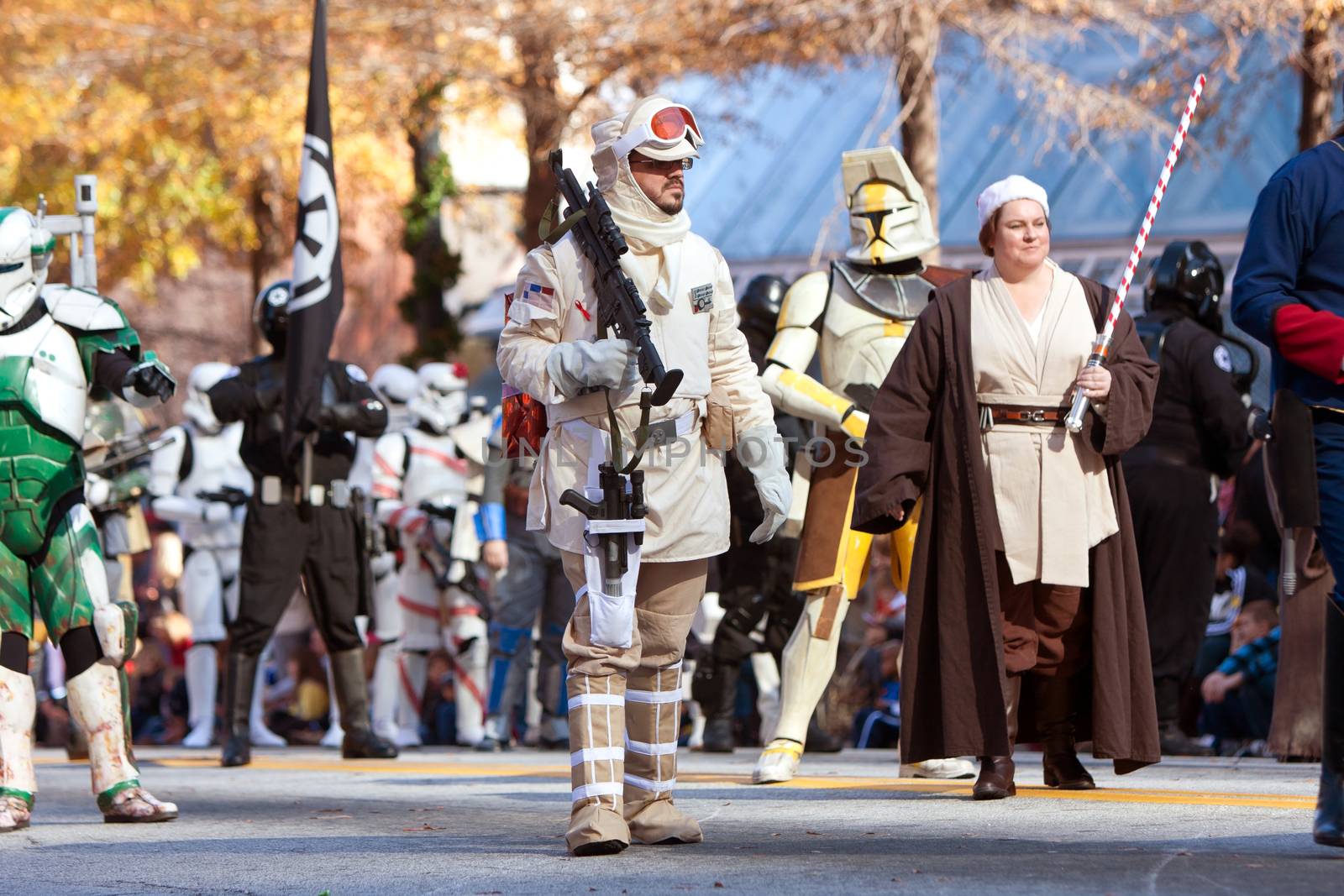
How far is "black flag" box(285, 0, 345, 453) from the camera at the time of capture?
10.7 metres

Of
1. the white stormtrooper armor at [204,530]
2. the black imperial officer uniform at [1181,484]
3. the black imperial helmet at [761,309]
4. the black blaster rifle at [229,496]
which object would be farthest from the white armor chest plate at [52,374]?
the white stormtrooper armor at [204,530]

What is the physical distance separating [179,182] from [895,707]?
41.5 feet

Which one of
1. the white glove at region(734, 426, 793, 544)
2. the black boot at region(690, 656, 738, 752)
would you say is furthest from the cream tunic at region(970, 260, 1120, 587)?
the black boot at region(690, 656, 738, 752)

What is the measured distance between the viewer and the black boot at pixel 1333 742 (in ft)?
18.3

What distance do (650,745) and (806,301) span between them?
2928mm

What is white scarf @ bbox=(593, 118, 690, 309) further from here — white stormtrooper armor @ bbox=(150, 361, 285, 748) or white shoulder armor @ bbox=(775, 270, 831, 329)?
white stormtrooper armor @ bbox=(150, 361, 285, 748)

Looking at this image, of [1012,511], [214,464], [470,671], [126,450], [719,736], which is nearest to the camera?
[1012,511]

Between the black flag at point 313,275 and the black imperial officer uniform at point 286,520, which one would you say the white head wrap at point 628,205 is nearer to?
the black flag at point 313,275

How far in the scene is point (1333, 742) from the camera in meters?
5.62

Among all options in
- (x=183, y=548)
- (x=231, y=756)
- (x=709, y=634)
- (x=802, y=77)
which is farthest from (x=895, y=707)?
(x=802, y=77)

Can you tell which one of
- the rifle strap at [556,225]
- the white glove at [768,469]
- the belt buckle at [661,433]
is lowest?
the white glove at [768,469]

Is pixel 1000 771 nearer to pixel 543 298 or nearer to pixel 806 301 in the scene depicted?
pixel 543 298

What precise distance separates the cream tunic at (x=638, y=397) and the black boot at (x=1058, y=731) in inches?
58.6

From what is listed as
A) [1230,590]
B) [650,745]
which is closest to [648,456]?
[650,745]
